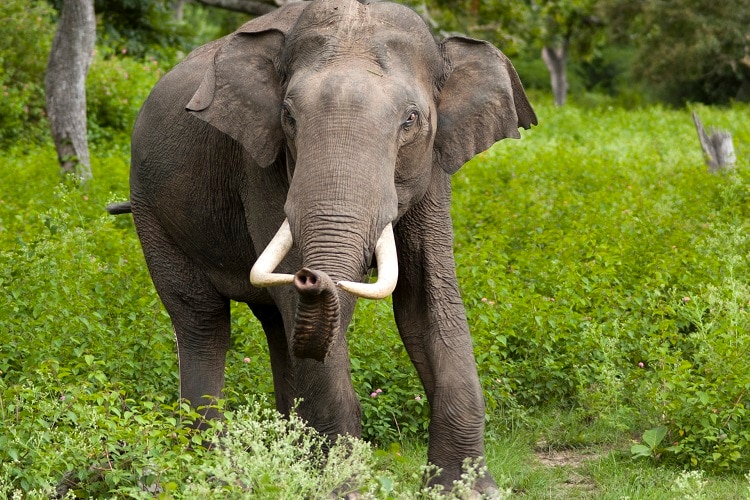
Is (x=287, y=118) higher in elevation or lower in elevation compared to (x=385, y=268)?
higher

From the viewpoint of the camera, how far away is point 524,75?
149ft

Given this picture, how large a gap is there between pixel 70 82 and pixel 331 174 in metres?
8.04

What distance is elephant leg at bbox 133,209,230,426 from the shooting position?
6.50 m

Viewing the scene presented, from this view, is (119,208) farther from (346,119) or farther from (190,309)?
(346,119)

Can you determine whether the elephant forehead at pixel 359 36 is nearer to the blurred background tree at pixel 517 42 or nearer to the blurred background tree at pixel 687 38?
the blurred background tree at pixel 517 42

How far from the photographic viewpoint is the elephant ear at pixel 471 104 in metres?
5.30

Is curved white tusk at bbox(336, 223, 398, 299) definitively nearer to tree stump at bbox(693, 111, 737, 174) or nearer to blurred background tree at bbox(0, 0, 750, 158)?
tree stump at bbox(693, 111, 737, 174)

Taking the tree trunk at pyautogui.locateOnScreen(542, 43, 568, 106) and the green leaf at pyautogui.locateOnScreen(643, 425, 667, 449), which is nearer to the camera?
the green leaf at pyautogui.locateOnScreen(643, 425, 667, 449)

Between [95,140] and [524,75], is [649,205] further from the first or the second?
[524,75]

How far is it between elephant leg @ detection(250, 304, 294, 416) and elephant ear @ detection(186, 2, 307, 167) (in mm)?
1411

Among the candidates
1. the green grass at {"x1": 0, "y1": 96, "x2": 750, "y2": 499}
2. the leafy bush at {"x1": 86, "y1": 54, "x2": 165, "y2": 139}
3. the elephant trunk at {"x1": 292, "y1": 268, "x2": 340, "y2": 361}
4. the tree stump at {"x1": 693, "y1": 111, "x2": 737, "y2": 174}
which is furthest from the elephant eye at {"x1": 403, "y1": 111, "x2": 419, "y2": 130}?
the leafy bush at {"x1": 86, "y1": 54, "x2": 165, "y2": 139}

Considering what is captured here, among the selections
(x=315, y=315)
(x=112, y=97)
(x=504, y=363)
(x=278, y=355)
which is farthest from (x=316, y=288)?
(x=112, y=97)

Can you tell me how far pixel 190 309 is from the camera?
6.62 metres

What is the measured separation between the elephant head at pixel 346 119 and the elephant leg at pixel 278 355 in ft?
4.50
